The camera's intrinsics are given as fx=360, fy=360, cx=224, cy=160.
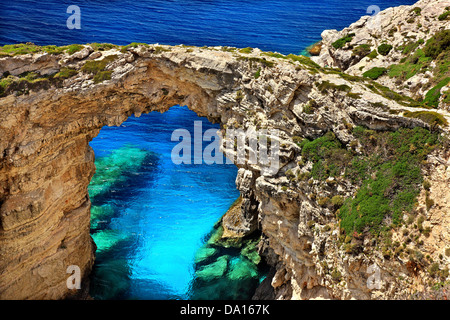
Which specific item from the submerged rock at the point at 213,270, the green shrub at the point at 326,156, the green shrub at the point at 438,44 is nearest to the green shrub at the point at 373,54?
the green shrub at the point at 438,44

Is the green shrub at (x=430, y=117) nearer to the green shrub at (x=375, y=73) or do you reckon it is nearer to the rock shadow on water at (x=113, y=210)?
the green shrub at (x=375, y=73)

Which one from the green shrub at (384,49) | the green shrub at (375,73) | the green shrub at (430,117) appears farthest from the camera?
the green shrub at (384,49)

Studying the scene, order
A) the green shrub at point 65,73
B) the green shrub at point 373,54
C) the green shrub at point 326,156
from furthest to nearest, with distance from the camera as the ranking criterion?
Result: 1. the green shrub at point 373,54
2. the green shrub at point 65,73
3. the green shrub at point 326,156

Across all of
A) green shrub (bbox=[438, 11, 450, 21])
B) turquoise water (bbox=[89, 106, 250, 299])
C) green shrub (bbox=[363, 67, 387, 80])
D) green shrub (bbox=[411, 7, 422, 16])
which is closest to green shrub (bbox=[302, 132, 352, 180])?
green shrub (bbox=[363, 67, 387, 80])

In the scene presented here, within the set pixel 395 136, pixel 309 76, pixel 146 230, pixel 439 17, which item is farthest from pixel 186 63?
pixel 439 17

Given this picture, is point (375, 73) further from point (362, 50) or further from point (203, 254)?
point (203, 254)

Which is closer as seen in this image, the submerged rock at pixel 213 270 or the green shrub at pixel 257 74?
the green shrub at pixel 257 74

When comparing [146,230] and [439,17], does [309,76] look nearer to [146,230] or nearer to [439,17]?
[439,17]
